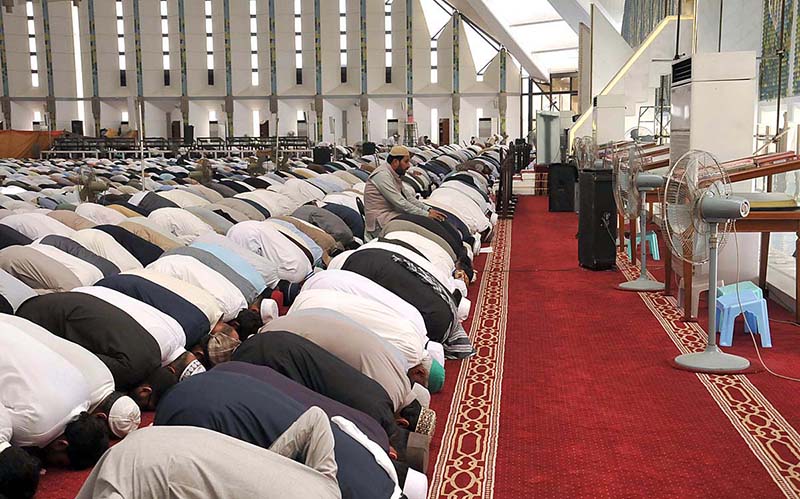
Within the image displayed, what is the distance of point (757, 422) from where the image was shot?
12.2 ft

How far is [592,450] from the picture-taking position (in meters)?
3.46

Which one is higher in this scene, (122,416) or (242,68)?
(242,68)

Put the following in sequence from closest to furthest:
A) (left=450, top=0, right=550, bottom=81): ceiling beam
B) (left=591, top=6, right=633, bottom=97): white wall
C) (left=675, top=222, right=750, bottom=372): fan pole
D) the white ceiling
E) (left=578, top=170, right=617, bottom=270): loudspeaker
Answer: (left=675, top=222, right=750, bottom=372): fan pole
(left=578, top=170, right=617, bottom=270): loudspeaker
(left=591, top=6, right=633, bottom=97): white wall
the white ceiling
(left=450, top=0, right=550, bottom=81): ceiling beam

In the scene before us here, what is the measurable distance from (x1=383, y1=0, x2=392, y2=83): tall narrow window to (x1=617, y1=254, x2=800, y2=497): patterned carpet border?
29.9 m

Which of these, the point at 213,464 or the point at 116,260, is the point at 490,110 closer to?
the point at 116,260

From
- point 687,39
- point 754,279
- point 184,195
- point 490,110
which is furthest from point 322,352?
point 490,110

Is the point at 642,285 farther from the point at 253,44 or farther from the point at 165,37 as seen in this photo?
the point at 165,37

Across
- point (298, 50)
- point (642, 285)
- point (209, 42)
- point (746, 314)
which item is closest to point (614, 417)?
point (746, 314)

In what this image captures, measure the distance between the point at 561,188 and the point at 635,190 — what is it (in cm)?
700

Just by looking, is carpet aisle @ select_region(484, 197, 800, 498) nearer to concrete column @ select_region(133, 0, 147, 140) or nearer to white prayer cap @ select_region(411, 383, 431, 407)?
white prayer cap @ select_region(411, 383, 431, 407)

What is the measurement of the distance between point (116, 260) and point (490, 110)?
1155 inches

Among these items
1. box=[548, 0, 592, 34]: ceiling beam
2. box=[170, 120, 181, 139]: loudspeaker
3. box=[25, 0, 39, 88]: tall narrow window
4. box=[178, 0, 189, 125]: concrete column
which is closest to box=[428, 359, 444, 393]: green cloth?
box=[548, 0, 592, 34]: ceiling beam

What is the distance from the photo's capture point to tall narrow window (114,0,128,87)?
34812 mm

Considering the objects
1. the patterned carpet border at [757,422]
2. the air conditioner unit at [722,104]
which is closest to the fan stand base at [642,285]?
the air conditioner unit at [722,104]
